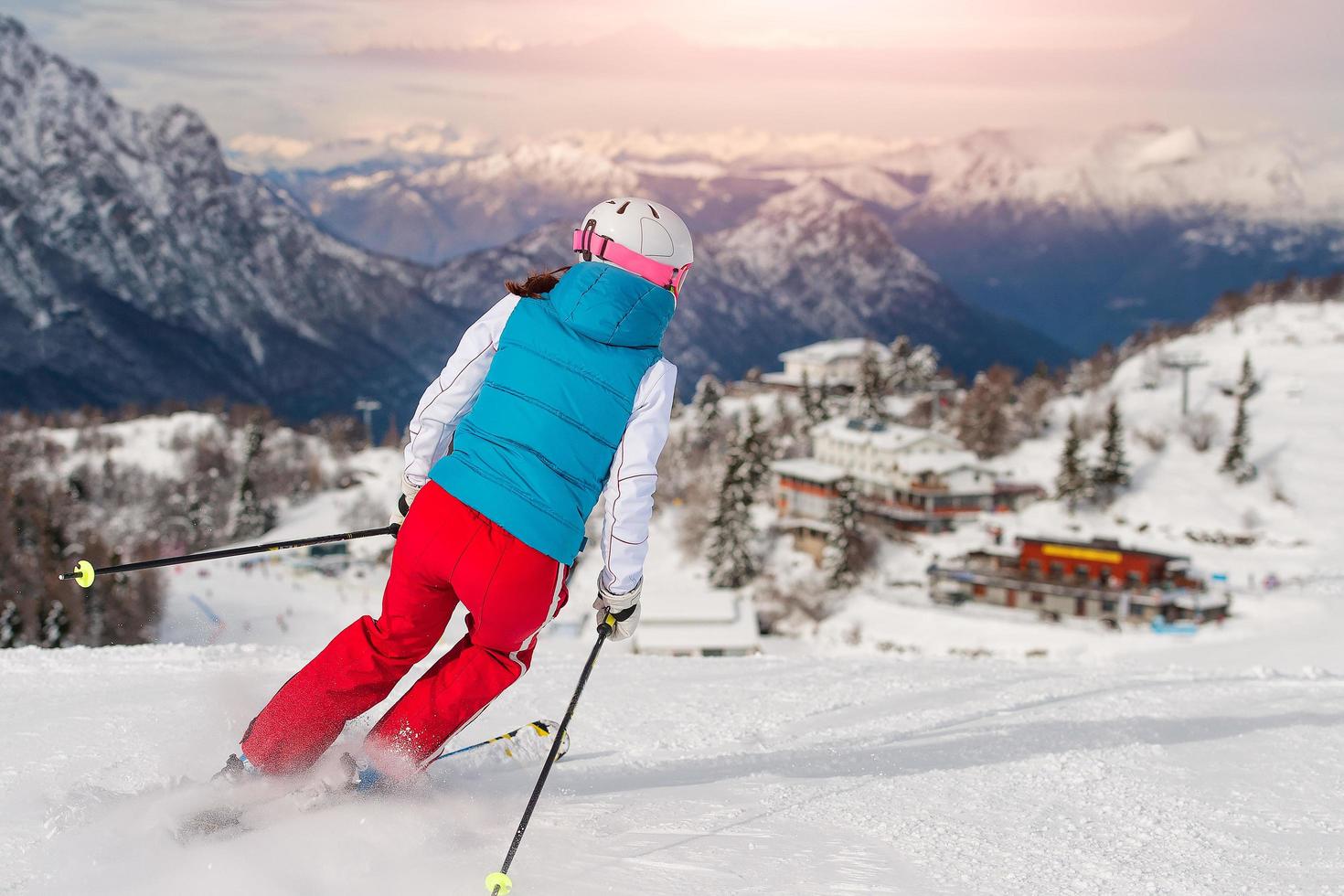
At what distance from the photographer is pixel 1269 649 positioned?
30031 mm

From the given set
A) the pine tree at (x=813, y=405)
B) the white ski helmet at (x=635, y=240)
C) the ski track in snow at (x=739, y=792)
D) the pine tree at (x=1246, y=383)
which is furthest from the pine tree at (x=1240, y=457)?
the white ski helmet at (x=635, y=240)

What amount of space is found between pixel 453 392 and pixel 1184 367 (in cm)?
6996

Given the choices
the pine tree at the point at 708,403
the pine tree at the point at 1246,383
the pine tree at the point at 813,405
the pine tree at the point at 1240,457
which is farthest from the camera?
the pine tree at the point at 708,403

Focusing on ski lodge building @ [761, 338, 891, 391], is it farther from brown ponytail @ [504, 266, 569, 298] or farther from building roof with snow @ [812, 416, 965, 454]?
brown ponytail @ [504, 266, 569, 298]

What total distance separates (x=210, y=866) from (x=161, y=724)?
78.3 inches

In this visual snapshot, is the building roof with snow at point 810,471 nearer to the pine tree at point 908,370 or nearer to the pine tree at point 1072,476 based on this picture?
the pine tree at point 1072,476

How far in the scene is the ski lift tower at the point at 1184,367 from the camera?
63844mm

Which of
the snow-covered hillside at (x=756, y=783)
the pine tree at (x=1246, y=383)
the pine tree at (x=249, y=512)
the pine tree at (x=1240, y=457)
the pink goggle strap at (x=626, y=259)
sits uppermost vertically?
the pink goggle strap at (x=626, y=259)

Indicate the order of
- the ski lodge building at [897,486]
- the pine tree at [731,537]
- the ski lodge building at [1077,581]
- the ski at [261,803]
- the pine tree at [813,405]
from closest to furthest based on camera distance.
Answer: the ski at [261,803], the ski lodge building at [1077,581], the pine tree at [731,537], the ski lodge building at [897,486], the pine tree at [813,405]

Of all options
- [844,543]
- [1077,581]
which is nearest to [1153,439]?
[1077,581]

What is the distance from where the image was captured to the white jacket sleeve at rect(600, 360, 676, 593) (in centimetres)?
381

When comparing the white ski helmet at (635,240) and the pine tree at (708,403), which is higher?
the white ski helmet at (635,240)

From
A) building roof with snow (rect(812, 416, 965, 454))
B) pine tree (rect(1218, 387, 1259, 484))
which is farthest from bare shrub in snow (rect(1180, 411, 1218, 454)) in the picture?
building roof with snow (rect(812, 416, 965, 454))

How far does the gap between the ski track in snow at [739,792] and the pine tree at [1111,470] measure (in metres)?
48.4
